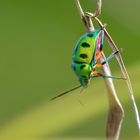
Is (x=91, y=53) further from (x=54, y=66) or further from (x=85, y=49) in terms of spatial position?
(x=54, y=66)

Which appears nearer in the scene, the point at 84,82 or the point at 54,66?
the point at 84,82

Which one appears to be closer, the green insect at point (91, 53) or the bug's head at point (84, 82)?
the green insect at point (91, 53)

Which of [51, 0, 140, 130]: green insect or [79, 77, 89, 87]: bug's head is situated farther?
[79, 77, 89, 87]: bug's head

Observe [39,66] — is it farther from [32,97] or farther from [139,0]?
[139,0]

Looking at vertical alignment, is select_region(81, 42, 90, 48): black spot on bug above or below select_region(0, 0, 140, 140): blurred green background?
above

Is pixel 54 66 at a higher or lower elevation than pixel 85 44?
lower

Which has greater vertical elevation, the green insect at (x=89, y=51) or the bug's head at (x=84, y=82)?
the green insect at (x=89, y=51)

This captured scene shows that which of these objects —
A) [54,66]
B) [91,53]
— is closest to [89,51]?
[91,53]
